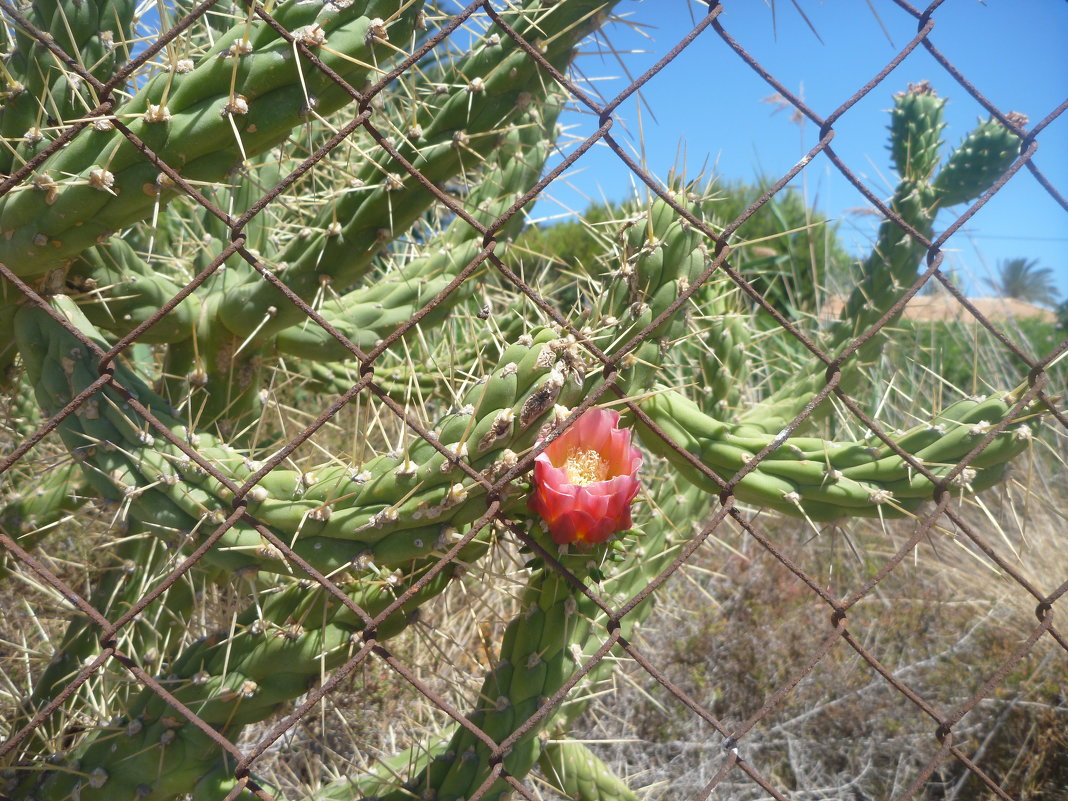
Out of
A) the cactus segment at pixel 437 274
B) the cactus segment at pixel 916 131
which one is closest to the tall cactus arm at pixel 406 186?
the cactus segment at pixel 437 274

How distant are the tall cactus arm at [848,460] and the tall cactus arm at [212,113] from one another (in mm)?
748

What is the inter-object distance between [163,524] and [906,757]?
293 cm

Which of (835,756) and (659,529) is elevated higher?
(659,529)

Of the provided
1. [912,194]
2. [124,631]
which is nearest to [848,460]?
[912,194]

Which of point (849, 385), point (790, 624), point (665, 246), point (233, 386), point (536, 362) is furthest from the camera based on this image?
point (790, 624)

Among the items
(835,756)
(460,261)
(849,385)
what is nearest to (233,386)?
(460,261)

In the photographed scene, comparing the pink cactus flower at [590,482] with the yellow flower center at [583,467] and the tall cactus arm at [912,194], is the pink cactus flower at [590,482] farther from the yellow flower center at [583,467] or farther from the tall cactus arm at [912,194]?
the tall cactus arm at [912,194]

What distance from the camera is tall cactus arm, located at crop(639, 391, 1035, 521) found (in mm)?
1479

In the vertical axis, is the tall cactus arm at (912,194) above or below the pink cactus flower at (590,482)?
above

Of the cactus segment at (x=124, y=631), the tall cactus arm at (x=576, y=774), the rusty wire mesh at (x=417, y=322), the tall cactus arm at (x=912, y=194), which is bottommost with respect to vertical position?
the cactus segment at (x=124, y=631)

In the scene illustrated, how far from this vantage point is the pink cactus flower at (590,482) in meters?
1.27

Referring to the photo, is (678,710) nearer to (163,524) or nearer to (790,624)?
(790,624)

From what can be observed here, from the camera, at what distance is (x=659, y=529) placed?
210cm

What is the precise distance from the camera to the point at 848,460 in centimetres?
155
